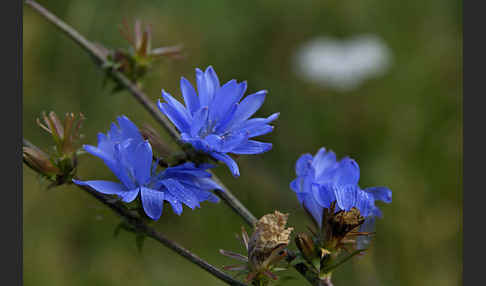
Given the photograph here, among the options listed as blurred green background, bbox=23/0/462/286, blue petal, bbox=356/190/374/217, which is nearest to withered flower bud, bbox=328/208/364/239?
blue petal, bbox=356/190/374/217

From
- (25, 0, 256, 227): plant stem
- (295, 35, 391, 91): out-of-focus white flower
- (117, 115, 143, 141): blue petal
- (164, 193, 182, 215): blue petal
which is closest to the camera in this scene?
(164, 193, 182, 215): blue petal

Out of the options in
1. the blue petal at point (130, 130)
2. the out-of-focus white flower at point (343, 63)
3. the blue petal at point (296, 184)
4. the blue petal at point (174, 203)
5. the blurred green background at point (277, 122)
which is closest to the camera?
the blue petal at point (174, 203)

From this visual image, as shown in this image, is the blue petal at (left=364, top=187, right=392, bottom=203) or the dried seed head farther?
the blue petal at (left=364, top=187, right=392, bottom=203)

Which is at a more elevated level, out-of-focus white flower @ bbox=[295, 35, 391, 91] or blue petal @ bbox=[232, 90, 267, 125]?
out-of-focus white flower @ bbox=[295, 35, 391, 91]

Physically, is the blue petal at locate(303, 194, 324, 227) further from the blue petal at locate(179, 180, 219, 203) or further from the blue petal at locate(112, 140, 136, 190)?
the blue petal at locate(112, 140, 136, 190)

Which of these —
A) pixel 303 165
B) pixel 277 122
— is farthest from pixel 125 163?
pixel 277 122

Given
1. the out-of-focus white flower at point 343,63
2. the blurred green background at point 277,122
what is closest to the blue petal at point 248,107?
the blurred green background at point 277,122

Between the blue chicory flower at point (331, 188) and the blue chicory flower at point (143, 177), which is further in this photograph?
the blue chicory flower at point (331, 188)

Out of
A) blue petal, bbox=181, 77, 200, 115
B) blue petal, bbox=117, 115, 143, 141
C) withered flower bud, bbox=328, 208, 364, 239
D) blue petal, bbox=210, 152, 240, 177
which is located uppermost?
blue petal, bbox=181, 77, 200, 115

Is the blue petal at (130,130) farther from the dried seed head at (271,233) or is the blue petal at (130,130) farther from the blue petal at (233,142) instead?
the dried seed head at (271,233)
